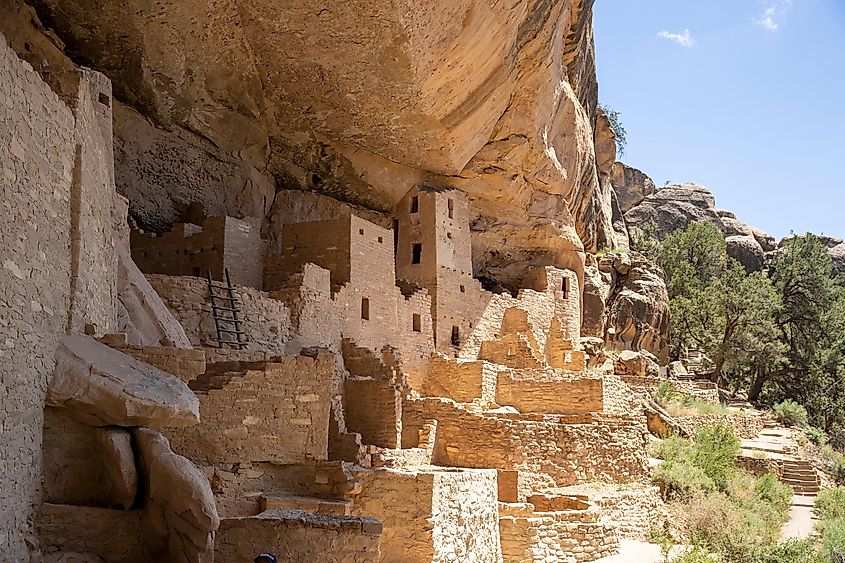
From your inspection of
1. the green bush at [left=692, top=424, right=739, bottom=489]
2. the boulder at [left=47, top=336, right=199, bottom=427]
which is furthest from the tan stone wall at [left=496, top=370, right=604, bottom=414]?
the boulder at [left=47, top=336, right=199, bottom=427]

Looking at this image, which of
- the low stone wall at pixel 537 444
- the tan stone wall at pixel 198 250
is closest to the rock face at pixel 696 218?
Result: the low stone wall at pixel 537 444

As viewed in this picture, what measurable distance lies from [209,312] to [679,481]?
8.87 m

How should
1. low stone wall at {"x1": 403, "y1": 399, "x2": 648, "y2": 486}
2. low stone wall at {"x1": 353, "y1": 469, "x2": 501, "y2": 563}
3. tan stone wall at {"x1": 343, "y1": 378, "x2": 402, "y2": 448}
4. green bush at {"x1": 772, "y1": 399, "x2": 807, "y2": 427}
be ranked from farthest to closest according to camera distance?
green bush at {"x1": 772, "y1": 399, "x2": 807, "y2": 427}, low stone wall at {"x1": 403, "y1": 399, "x2": 648, "y2": 486}, tan stone wall at {"x1": 343, "y1": 378, "x2": 402, "y2": 448}, low stone wall at {"x1": 353, "y1": 469, "x2": 501, "y2": 563}

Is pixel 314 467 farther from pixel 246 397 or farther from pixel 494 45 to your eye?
pixel 494 45

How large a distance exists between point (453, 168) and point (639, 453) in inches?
336

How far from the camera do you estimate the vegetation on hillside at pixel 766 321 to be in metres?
30.7

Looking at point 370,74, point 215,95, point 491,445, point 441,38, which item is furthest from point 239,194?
point 491,445

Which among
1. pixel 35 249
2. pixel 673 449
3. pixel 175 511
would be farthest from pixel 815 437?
pixel 35 249

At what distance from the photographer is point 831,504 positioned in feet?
56.6

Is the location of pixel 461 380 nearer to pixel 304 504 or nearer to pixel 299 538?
pixel 304 504

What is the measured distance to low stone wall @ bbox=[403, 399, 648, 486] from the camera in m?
15.0

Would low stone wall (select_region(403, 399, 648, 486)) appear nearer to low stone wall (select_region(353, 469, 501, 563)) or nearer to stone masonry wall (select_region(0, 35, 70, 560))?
low stone wall (select_region(353, 469, 501, 563))

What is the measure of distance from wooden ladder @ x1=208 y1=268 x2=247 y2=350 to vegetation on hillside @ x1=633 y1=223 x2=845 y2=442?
65.4ft

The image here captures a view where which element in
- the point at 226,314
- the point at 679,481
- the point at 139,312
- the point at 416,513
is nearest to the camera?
the point at 139,312
